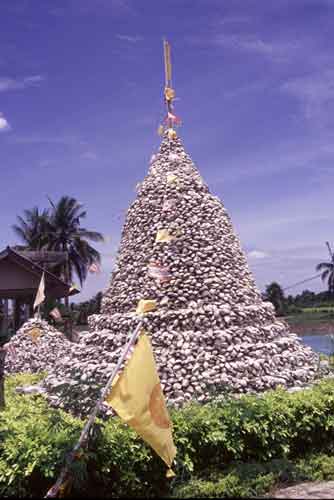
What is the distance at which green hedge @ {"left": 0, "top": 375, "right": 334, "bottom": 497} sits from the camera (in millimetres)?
5227

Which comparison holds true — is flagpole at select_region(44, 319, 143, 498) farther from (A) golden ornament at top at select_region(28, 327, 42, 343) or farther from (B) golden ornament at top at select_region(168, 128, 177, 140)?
(A) golden ornament at top at select_region(28, 327, 42, 343)

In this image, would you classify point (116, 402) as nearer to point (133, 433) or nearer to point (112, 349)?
point (133, 433)

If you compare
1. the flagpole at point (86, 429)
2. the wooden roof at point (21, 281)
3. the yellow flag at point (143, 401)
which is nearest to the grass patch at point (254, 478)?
the yellow flag at point (143, 401)

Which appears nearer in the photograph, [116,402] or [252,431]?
[116,402]

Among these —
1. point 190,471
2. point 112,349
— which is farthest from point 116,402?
point 112,349

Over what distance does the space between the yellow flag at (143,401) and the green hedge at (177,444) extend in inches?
24.4

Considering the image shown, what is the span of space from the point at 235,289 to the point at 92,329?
276 centimetres

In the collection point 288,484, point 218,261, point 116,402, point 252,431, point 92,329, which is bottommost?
point 288,484

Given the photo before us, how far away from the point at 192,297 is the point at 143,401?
14.1ft

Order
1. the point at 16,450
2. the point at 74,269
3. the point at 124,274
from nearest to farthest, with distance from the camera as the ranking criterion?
the point at 16,450
the point at 124,274
the point at 74,269

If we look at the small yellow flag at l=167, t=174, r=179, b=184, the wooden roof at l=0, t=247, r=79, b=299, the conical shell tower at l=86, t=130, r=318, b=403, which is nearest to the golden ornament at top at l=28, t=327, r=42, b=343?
the conical shell tower at l=86, t=130, r=318, b=403

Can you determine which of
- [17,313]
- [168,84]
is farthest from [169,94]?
[17,313]

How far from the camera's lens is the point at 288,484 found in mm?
5801

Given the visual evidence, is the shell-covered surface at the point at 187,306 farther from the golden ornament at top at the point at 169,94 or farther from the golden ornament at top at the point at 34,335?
the golden ornament at top at the point at 34,335
